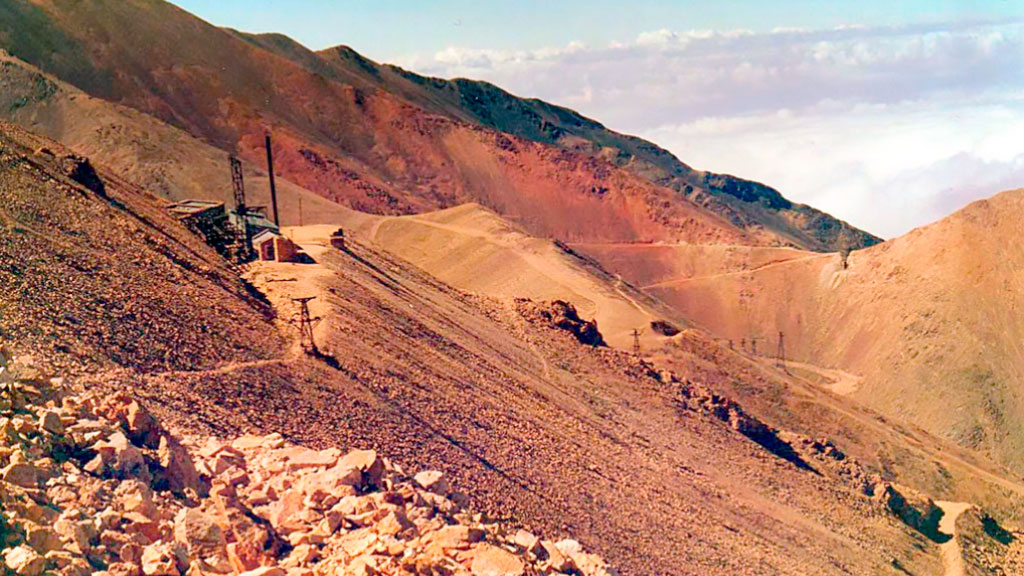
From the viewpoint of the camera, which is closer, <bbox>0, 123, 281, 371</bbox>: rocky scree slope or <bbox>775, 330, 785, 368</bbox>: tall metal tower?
<bbox>0, 123, 281, 371</bbox>: rocky scree slope

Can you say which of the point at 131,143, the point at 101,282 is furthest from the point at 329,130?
the point at 101,282

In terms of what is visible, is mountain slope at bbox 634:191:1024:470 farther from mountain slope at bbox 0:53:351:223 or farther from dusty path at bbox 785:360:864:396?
mountain slope at bbox 0:53:351:223

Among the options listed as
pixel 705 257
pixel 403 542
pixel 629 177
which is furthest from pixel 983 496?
pixel 629 177

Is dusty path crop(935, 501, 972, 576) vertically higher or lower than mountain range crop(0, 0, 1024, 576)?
lower

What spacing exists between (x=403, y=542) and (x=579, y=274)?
5289 cm

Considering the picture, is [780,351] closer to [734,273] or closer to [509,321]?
[734,273]

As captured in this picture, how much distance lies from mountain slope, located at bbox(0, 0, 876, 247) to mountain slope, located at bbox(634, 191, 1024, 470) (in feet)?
69.9

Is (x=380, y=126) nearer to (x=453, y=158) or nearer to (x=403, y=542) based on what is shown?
(x=453, y=158)

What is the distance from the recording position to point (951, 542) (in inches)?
1602

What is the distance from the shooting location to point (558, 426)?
106ft

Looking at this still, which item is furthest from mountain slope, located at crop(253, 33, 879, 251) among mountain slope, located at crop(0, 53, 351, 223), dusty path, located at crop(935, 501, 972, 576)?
dusty path, located at crop(935, 501, 972, 576)

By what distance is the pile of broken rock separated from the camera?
12.6 metres

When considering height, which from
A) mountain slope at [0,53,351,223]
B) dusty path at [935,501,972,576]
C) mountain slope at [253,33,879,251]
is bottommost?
dusty path at [935,501,972,576]

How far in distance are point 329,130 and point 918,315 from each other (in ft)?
220
